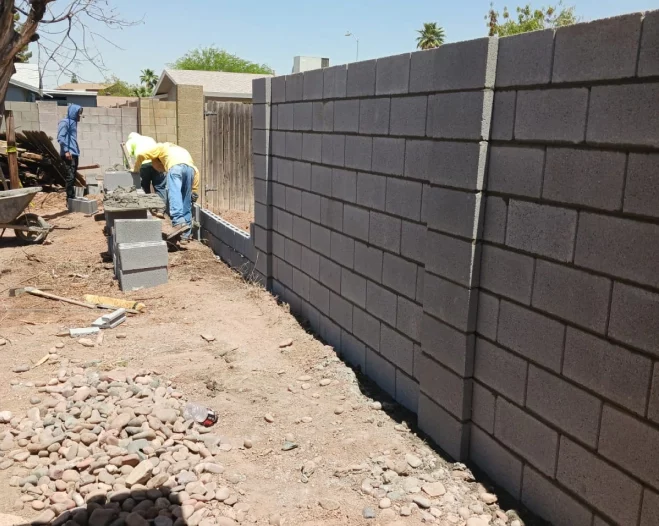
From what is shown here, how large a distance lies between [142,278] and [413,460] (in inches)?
188

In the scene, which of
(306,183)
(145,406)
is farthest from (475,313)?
(306,183)

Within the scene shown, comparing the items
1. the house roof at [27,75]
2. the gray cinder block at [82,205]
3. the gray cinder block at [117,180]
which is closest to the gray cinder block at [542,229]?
the gray cinder block at [117,180]

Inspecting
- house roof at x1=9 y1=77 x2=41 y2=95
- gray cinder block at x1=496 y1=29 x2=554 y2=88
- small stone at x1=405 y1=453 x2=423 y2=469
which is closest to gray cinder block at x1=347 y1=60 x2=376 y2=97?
gray cinder block at x1=496 y1=29 x2=554 y2=88

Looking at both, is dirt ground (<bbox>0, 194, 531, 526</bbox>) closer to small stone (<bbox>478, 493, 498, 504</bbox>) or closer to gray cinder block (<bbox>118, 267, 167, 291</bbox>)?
small stone (<bbox>478, 493, 498, 504</bbox>)

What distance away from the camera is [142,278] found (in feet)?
24.3

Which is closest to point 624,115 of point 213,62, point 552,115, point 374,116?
point 552,115

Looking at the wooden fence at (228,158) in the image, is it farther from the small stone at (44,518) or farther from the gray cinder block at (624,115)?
the gray cinder block at (624,115)

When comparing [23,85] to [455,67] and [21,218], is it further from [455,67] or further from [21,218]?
[455,67]

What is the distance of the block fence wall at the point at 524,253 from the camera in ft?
8.00

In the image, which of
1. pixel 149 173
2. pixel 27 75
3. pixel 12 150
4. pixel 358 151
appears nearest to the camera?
pixel 358 151

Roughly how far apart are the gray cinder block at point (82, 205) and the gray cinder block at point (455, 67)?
31.3 feet

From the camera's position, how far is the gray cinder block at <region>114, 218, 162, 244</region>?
7258mm

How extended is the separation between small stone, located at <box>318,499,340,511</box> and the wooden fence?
903 centimetres

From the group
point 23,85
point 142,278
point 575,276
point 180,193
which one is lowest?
point 142,278
